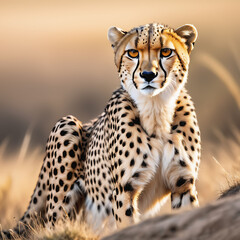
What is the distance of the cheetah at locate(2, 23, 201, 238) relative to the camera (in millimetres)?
4129

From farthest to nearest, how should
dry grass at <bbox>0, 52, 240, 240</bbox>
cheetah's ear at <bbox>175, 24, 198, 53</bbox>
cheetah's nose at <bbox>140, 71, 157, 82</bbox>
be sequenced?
dry grass at <bbox>0, 52, 240, 240</bbox>, cheetah's ear at <bbox>175, 24, 198, 53</bbox>, cheetah's nose at <bbox>140, 71, 157, 82</bbox>

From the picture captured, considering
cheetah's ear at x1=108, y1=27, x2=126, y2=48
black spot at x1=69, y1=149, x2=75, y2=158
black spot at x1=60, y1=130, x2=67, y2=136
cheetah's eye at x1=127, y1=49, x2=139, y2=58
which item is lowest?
black spot at x1=69, y1=149, x2=75, y2=158

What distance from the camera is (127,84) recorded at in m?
4.27

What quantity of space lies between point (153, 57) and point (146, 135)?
0.49 m

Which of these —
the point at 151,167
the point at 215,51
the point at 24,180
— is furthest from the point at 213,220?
the point at 215,51

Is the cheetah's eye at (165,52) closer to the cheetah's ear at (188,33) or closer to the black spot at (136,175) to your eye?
the cheetah's ear at (188,33)

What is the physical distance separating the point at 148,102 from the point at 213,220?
5.77 ft

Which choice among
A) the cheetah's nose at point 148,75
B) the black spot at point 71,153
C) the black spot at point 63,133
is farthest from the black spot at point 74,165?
the cheetah's nose at point 148,75

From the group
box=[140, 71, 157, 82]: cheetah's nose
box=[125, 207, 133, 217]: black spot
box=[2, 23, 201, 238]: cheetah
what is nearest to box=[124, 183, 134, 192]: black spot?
box=[2, 23, 201, 238]: cheetah

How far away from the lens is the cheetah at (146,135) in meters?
4.13

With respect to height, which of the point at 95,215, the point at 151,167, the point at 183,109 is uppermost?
the point at 183,109

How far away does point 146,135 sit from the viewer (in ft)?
13.9

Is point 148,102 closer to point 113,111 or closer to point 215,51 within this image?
point 113,111

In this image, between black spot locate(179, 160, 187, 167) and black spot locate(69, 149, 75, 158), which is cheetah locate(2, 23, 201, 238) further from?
black spot locate(69, 149, 75, 158)
